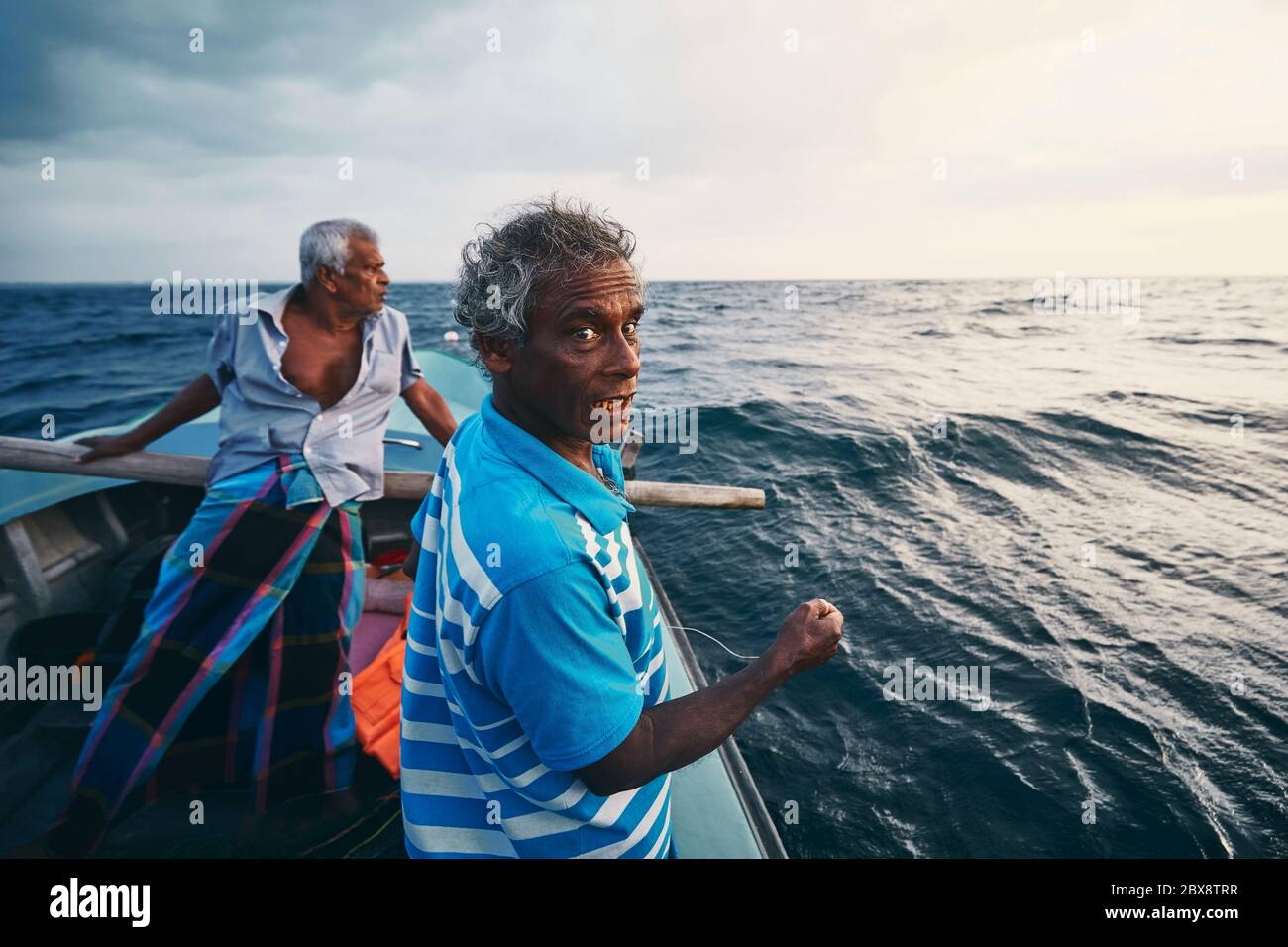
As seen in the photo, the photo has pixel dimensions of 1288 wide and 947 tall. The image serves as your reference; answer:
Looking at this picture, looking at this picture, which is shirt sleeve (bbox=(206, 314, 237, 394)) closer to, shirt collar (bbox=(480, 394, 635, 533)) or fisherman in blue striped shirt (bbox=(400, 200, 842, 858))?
fisherman in blue striped shirt (bbox=(400, 200, 842, 858))

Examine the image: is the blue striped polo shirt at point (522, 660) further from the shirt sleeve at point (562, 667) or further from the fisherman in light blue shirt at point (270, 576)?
the fisherman in light blue shirt at point (270, 576)

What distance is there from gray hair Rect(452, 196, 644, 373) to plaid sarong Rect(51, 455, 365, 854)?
6.37 ft

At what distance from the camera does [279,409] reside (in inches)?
116

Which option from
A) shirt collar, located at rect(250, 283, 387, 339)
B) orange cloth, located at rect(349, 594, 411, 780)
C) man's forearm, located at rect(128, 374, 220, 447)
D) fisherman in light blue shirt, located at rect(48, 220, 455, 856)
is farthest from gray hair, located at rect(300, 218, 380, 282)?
orange cloth, located at rect(349, 594, 411, 780)

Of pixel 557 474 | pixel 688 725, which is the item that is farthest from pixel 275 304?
pixel 688 725

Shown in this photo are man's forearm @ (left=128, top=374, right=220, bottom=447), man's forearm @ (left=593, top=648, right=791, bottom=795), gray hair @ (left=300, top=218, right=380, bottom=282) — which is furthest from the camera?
man's forearm @ (left=128, top=374, right=220, bottom=447)

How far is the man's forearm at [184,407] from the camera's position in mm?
3164

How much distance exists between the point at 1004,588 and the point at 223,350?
Answer: 22.1 feet

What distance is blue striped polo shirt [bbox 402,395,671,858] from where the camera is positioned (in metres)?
1.10

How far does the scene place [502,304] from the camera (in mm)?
1295

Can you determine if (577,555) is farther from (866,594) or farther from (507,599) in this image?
(866,594)

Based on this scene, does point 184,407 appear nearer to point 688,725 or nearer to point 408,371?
point 408,371
